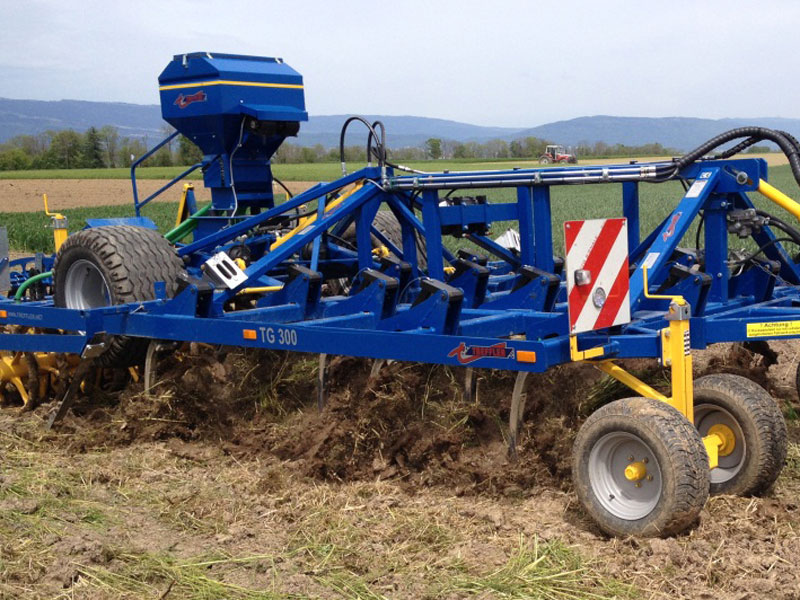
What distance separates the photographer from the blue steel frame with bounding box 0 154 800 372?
4.99 meters

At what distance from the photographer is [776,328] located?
485 centimetres

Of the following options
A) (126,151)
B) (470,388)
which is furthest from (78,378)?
(126,151)

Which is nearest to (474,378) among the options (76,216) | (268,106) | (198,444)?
(198,444)

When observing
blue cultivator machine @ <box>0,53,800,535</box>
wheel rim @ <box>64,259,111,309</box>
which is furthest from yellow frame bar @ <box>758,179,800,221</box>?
wheel rim @ <box>64,259,111,309</box>

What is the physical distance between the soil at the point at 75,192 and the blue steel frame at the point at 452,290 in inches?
1192

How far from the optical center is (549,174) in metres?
5.67

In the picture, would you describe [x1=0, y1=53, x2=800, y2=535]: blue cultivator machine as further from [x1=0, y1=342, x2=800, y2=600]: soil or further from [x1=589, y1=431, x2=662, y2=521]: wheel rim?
[x1=0, y1=342, x2=800, y2=600]: soil

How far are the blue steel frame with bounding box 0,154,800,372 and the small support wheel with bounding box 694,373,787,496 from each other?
0.88ft

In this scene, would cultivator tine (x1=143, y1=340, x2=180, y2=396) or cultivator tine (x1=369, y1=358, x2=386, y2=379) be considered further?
cultivator tine (x1=143, y1=340, x2=180, y2=396)

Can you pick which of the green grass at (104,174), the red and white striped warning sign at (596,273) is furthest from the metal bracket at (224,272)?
the green grass at (104,174)

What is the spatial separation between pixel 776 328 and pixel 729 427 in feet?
1.83

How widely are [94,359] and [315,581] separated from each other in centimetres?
331

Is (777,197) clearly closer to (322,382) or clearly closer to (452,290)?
(452,290)

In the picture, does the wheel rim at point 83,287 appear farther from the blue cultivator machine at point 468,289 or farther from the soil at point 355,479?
the soil at point 355,479
